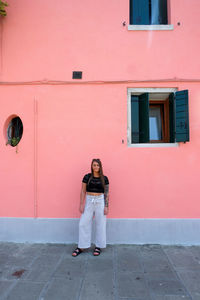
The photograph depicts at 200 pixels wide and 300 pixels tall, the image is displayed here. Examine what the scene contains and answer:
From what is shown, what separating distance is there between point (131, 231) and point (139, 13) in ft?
16.4

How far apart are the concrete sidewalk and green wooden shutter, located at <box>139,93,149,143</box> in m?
2.30

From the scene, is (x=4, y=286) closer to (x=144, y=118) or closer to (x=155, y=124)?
(x=144, y=118)

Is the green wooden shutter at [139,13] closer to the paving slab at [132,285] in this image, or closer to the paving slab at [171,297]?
the paving slab at [132,285]

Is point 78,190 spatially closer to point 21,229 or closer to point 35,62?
point 21,229

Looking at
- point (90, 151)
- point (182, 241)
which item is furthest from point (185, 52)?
point (182, 241)

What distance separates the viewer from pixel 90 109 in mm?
4113

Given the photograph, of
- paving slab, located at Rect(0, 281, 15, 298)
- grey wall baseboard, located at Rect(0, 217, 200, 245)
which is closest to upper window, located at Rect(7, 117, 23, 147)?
grey wall baseboard, located at Rect(0, 217, 200, 245)

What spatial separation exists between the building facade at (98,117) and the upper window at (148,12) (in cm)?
21

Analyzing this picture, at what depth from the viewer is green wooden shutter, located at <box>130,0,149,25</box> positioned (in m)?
4.43

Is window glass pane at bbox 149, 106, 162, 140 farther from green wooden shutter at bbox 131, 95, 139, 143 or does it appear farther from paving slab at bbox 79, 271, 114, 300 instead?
paving slab at bbox 79, 271, 114, 300

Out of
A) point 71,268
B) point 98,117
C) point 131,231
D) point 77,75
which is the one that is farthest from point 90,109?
point 71,268

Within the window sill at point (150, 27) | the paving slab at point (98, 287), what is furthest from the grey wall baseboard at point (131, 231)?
the window sill at point (150, 27)

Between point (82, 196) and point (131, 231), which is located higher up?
point (82, 196)

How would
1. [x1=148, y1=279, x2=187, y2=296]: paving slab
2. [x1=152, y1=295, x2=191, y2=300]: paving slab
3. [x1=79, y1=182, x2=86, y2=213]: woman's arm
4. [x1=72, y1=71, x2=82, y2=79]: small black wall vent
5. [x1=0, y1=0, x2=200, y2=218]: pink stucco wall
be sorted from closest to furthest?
[x1=152, y1=295, x2=191, y2=300]: paving slab
[x1=148, y1=279, x2=187, y2=296]: paving slab
[x1=79, y1=182, x2=86, y2=213]: woman's arm
[x1=0, y1=0, x2=200, y2=218]: pink stucco wall
[x1=72, y1=71, x2=82, y2=79]: small black wall vent
